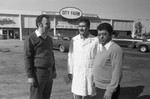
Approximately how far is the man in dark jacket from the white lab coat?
53cm

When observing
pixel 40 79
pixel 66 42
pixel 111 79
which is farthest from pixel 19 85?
pixel 66 42

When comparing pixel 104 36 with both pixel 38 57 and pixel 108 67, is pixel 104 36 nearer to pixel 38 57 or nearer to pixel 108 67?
pixel 108 67

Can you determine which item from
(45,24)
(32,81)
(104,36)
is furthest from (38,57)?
(104,36)

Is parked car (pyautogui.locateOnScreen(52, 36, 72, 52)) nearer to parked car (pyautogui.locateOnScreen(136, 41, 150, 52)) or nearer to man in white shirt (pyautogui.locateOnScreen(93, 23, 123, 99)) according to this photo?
parked car (pyautogui.locateOnScreen(136, 41, 150, 52))

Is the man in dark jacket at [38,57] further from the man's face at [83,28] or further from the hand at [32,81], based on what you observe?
the man's face at [83,28]

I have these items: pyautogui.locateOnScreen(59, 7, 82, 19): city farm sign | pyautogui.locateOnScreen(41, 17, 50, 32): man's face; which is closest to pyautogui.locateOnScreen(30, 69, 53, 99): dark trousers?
pyautogui.locateOnScreen(41, 17, 50, 32): man's face

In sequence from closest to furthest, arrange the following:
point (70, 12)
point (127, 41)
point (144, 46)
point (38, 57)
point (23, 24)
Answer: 1. point (38, 57)
2. point (144, 46)
3. point (127, 41)
4. point (23, 24)
5. point (70, 12)

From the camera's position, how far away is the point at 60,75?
697 centimetres

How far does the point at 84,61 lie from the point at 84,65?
Answer: 7cm

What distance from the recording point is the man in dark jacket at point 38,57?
9.11 feet

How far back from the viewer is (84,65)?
2.94 metres

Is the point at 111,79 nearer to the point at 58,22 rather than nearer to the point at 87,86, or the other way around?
the point at 87,86

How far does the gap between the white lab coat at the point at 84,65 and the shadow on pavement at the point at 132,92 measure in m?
2.10

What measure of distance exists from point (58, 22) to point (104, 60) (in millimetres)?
35405
